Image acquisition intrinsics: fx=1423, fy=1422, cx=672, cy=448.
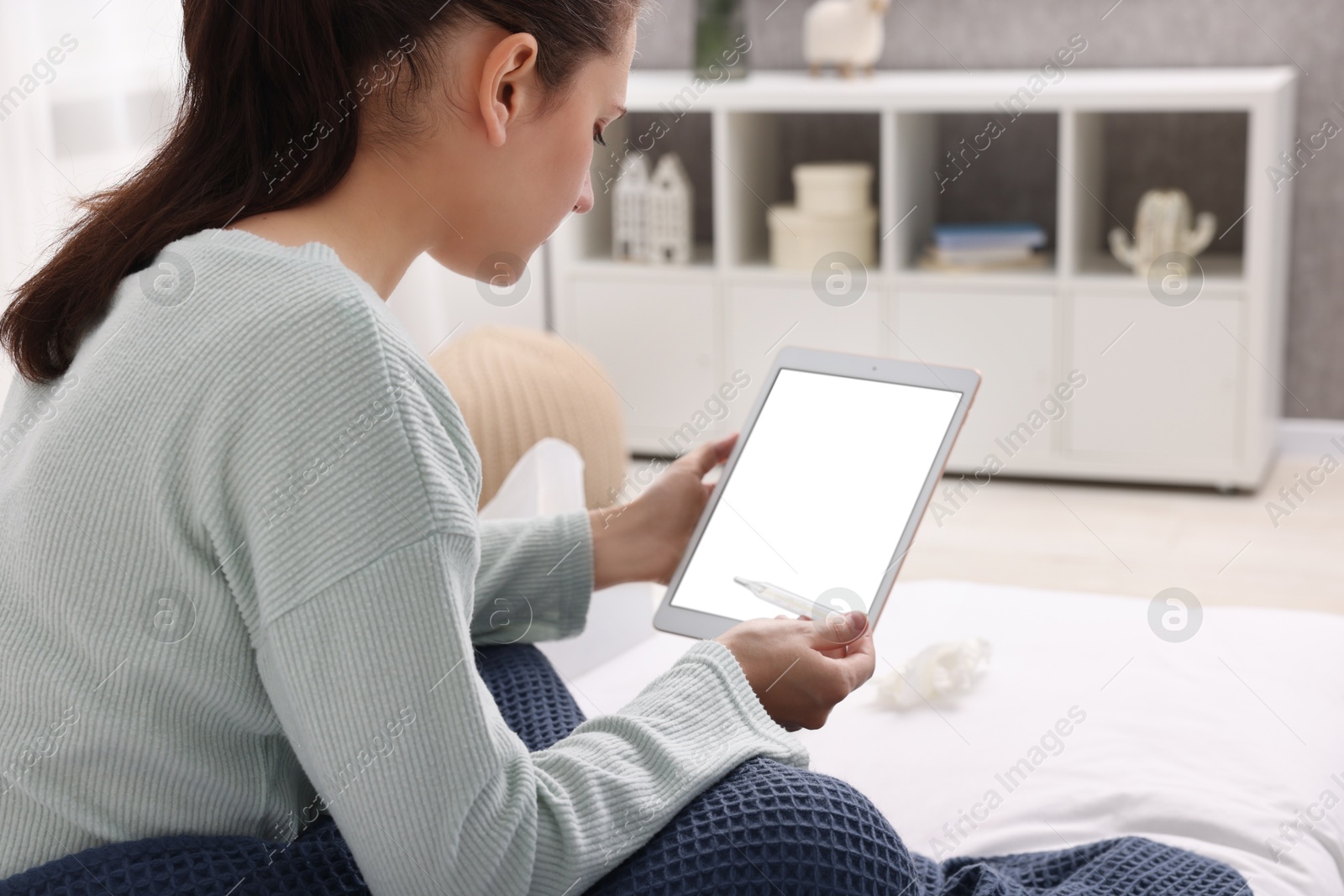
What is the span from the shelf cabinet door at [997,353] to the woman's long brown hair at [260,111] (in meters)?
2.12

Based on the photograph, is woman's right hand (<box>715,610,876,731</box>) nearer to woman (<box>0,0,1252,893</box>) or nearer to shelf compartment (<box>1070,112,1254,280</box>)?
woman (<box>0,0,1252,893</box>)

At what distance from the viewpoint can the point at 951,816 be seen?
3.73 feet

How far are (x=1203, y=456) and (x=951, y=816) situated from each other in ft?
5.94

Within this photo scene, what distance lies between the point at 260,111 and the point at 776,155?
2539 mm

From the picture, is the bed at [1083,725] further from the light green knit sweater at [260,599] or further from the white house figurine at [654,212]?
the white house figurine at [654,212]

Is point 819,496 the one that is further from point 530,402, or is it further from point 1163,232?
point 1163,232

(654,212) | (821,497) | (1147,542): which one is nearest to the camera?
(821,497)

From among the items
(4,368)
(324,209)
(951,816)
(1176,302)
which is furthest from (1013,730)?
(1176,302)

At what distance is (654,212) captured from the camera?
3045mm

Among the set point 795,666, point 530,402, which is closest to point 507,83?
point 795,666

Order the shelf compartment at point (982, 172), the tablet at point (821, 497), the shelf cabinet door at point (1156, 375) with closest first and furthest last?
the tablet at point (821, 497) → the shelf cabinet door at point (1156, 375) → the shelf compartment at point (982, 172)

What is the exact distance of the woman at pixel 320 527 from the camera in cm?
64

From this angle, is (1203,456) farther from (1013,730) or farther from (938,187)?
(1013,730)

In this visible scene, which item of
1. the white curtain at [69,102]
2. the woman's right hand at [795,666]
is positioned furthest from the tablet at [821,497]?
the white curtain at [69,102]
